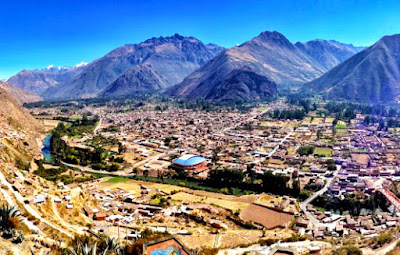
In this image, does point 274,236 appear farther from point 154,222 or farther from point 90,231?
point 90,231

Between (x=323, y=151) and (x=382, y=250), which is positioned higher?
(x=323, y=151)

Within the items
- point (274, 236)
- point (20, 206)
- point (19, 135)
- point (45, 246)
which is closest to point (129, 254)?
point (45, 246)

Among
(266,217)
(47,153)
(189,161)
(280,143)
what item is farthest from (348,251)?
(47,153)

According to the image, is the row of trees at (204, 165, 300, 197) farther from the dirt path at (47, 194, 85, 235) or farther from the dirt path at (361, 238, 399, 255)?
the dirt path at (47, 194, 85, 235)

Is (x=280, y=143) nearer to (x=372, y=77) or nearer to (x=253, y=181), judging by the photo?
(x=253, y=181)

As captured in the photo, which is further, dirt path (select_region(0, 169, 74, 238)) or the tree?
dirt path (select_region(0, 169, 74, 238))

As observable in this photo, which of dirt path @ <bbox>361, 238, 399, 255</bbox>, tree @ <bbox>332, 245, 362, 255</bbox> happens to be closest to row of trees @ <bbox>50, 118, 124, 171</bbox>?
tree @ <bbox>332, 245, 362, 255</bbox>
